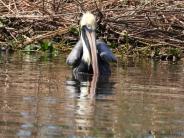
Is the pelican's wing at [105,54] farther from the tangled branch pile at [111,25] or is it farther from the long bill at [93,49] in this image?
the tangled branch pile at [111,25]

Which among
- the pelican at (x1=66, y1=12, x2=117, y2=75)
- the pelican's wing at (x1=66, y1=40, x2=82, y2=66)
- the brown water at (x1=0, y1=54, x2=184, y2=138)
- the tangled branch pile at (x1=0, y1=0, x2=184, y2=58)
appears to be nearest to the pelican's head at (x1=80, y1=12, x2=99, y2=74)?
the pelican at (x1=66, y1=12, x2=117, y2=75)

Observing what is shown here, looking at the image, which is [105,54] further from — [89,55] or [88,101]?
[88,101]

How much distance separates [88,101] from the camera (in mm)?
9031

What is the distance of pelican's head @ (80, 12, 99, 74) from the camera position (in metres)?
13.2

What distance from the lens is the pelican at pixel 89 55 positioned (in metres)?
13.1

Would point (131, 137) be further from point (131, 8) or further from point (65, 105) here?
point (131, 8)

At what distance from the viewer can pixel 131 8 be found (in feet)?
59.8

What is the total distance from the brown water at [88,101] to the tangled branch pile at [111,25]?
283cm

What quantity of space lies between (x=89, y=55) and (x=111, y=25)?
3.87 m

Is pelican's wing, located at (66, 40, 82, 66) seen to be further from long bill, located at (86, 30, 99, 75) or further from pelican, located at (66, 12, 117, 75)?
long bill, located at (86, 30, 99, 75)

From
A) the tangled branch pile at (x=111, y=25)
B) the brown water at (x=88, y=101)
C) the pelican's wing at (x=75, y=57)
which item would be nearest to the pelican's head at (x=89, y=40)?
the pelican's wing at (x=75, y=57)

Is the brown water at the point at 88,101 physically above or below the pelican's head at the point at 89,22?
below

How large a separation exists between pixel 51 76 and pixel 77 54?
182 centimetres

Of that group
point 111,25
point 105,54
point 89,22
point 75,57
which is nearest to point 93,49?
point 105,54
